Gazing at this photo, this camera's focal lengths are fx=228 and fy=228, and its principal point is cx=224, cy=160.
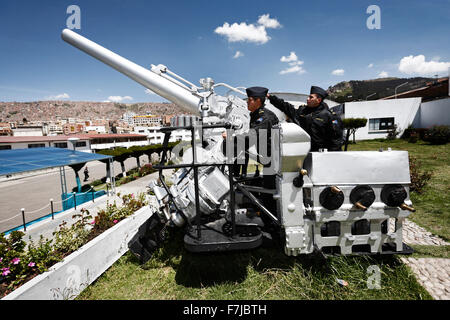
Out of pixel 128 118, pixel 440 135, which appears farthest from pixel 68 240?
pixel 128 118

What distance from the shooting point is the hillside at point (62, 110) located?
158 m

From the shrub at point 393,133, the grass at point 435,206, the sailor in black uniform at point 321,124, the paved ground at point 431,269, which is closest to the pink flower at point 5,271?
the sailor in black uniform at point 321,124

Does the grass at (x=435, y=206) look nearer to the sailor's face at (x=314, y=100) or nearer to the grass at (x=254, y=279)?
the grass at (x=254, y=279)

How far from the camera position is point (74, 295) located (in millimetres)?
2799

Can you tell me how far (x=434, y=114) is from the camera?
1997cm

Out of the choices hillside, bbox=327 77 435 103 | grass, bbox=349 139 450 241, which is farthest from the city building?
hillside, bbox=327 77 435 103

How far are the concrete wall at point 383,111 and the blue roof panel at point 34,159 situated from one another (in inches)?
899

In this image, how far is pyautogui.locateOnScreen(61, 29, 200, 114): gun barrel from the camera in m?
4.57

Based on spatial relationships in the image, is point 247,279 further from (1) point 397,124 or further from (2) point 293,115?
(1) point 397,124

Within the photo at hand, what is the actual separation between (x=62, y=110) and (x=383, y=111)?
196980 millimetres

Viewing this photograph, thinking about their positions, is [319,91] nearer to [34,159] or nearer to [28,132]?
[34,159]

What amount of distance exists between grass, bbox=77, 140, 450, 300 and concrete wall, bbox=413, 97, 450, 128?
21601 mm
